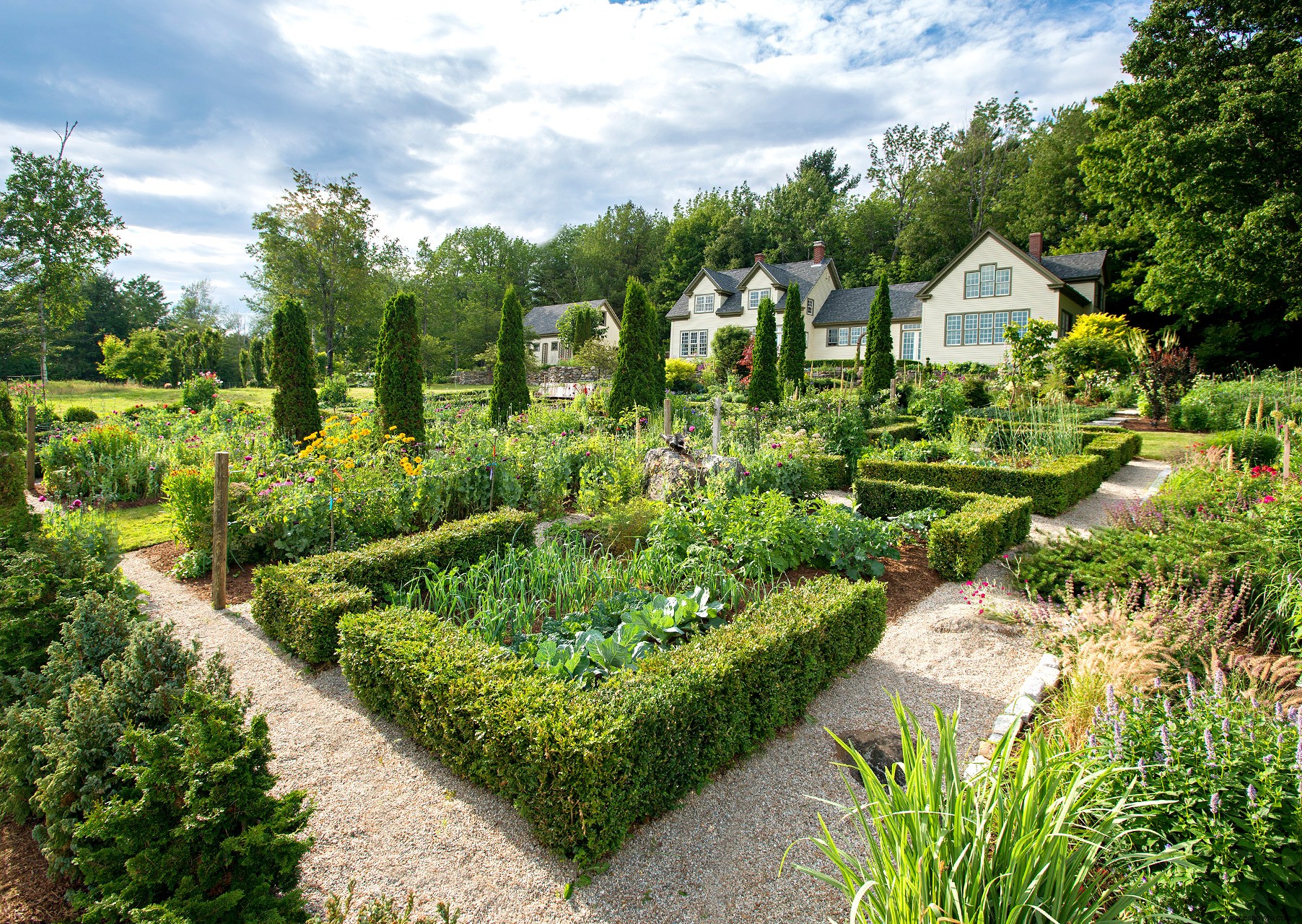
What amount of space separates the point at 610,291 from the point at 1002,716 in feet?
161

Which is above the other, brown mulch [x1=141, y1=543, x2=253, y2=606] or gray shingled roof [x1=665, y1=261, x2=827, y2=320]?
gray shingled roof [x1=665, y1=261, x2=827, y2=320]

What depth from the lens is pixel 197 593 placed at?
221 inches

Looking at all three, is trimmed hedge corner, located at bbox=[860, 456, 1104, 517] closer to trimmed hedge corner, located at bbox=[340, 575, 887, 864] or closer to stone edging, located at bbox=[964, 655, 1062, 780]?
stone edging, located at bbox=[964, 655, 1062, 780]

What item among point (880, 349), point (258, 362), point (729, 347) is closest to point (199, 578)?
point (880, 349)

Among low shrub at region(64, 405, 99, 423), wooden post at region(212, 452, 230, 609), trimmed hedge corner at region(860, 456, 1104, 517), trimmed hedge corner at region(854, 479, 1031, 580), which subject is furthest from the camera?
low shrub at region(64, 405, 99, 423)

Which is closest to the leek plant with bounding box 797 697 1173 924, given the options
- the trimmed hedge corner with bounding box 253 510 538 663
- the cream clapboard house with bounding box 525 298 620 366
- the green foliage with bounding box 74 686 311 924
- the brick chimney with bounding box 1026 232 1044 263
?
the green foliage with bounding box 74 686 311 924

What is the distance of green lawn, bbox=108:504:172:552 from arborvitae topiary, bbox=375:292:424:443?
3199mm

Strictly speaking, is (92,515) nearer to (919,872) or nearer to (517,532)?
(517,532)

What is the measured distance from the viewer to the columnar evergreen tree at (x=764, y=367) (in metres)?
19.0

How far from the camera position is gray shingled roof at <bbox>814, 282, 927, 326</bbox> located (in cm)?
Result: 3253

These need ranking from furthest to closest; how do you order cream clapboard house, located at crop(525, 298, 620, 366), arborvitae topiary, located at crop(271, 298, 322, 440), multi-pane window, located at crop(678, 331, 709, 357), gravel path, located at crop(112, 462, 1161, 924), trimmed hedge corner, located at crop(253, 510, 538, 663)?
1. cream clapboard house, located at crop(525, 298, 620, 366)
2. multi-pane window, located at crop(678, 331, 709, 357)
3. arborvitae topiary, located at crop(271, 298, 322, 440)
4. trimmed hedge corner, located at crop(253, 510, 538, 663)
5. gravel path, located at crop(112, 462, 1161, 924)

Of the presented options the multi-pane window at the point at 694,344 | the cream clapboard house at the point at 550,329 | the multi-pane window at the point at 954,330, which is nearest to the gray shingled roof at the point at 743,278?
the multi-pane window at the point at 694,344

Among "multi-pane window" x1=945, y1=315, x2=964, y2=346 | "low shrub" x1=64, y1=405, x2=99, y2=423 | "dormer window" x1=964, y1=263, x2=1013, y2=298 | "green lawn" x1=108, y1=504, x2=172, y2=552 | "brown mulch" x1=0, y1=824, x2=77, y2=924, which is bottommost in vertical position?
"brown mulch" x1=0, y1=824, x2=77, y2=924

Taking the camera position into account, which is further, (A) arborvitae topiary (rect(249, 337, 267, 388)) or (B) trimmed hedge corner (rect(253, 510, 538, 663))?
(A) arborvitae topiary (rect(249, 337, 267, 388))
